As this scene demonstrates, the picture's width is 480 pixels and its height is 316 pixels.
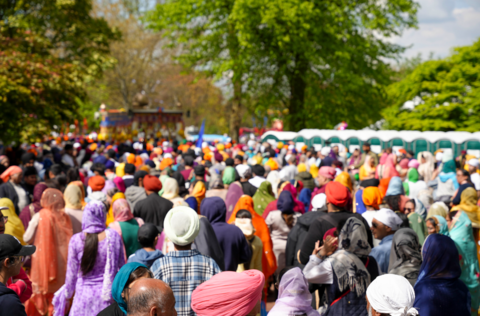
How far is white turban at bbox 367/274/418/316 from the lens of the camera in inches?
108

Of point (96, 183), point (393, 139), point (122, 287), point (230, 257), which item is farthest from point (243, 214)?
point (393, 139)

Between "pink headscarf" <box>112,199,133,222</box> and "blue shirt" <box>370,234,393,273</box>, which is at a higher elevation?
"pink headscarf" <box>112,199,133,222</box>

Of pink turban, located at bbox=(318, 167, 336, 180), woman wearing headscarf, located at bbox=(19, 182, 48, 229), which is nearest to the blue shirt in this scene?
pink turban, located at bbox=(318, 167, 336, 180)

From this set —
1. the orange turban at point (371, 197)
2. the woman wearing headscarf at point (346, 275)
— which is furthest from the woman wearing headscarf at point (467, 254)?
the woman wearing headscarf at point (346, 275)

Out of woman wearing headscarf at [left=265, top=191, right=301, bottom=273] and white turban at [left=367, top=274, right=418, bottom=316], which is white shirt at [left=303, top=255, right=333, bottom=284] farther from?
woman wearing headscarf at [left=265, top=191, right=301, bottom=273]

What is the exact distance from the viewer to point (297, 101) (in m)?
28.6

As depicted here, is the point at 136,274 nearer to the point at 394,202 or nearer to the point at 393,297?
the point at 393,297

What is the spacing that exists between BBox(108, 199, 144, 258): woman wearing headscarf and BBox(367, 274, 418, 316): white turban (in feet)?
9.87

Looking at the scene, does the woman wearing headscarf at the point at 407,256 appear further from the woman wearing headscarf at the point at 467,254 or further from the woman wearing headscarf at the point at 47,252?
the woman wearing headscarf at the point at 47,252

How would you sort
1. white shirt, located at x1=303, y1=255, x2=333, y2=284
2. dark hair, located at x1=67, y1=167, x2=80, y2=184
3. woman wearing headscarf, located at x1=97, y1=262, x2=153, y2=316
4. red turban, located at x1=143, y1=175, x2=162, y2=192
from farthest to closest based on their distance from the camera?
dark hair, located at x1=67, y1=167, x2=80, y2=184, red turban, located at x1=143, y1=175, x2=162, y2=192, white shirt, located at x1=303, y1=255, x2=333, y2=284, woman wearing headscarf, located at x1=97, y1=262, x2=153, y2=316

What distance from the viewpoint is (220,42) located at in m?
27.4

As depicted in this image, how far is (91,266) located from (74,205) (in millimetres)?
1929

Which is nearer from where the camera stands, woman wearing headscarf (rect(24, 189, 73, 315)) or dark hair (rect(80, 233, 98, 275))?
dark hair (rect(80, 233, 98, 275))

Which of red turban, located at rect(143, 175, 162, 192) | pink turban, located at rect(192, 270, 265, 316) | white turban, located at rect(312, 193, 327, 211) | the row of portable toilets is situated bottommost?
pink turban, located at rect(192, 270, 265, 316)
